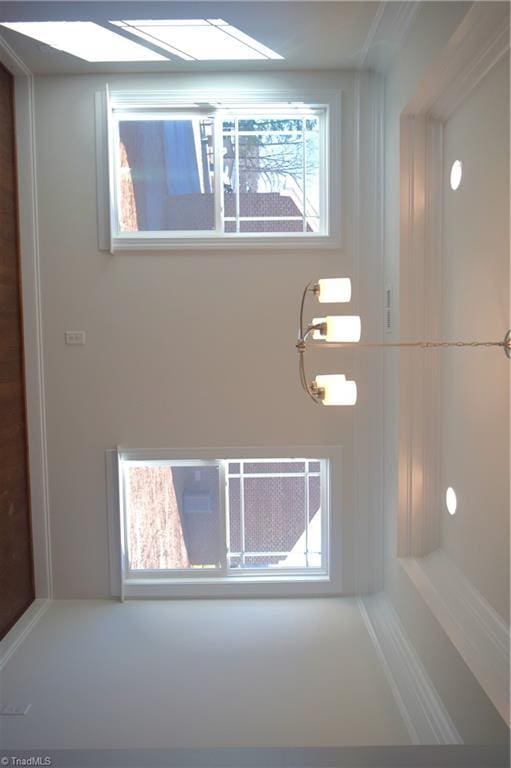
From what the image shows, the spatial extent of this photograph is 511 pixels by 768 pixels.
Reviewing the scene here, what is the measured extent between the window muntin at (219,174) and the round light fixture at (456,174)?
916mm

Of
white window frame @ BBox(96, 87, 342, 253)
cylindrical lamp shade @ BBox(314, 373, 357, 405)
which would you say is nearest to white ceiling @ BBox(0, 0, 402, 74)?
white window frame @ BBox(96, 87, 342, 253)

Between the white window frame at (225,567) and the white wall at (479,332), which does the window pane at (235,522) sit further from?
the white wall at (479,332)

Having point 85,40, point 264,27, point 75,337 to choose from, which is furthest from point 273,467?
point 85,40

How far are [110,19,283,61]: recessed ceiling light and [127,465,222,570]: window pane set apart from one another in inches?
99.2

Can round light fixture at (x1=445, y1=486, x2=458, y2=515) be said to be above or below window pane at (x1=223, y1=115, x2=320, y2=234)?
below

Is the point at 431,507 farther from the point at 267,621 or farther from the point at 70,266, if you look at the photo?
the point at 70,266

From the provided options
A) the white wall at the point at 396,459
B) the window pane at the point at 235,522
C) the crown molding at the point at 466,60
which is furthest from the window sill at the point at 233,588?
the crown molding at the point at 466,60

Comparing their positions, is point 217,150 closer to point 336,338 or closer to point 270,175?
point 270,175

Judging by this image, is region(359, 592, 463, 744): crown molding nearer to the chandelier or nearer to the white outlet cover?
the chandelier

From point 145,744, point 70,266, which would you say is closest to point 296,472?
point 145,744

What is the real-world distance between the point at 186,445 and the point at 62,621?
130 centimetres

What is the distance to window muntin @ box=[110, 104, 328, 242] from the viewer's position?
10.6 feet

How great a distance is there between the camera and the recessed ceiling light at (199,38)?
2592 mm

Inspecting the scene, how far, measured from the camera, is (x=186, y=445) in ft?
10.8
